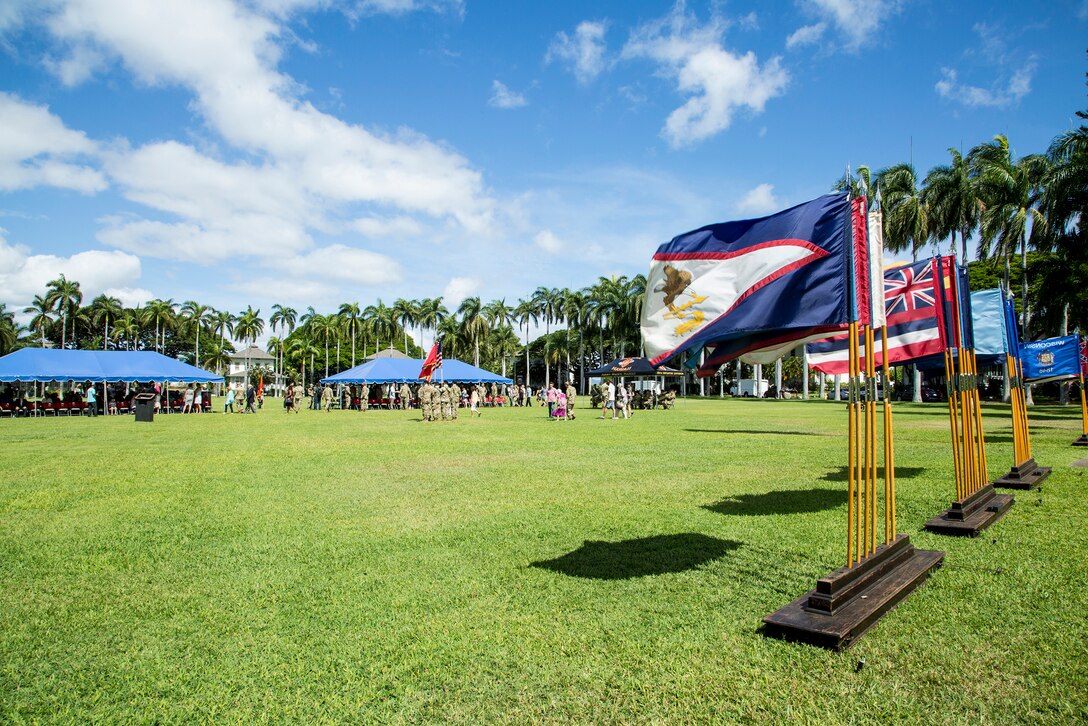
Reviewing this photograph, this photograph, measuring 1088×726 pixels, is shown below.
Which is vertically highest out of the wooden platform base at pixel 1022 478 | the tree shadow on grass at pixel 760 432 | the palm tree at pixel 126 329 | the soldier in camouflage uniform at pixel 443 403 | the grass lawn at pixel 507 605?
the palm tree at pixel 126 329

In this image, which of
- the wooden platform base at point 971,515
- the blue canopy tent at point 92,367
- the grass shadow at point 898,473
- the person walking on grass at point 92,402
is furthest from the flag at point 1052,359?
the person walking on grass at point 92,402

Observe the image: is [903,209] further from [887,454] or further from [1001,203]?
[887,454]

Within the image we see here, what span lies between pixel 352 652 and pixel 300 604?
110 cm

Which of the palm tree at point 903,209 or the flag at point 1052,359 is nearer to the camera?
the flag at point 1052,359

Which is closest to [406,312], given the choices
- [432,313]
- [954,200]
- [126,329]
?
[432,313]

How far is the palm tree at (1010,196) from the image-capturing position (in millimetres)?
36500

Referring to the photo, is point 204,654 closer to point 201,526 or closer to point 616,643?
point 616,643

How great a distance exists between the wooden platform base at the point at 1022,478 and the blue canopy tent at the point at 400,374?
1398 inches

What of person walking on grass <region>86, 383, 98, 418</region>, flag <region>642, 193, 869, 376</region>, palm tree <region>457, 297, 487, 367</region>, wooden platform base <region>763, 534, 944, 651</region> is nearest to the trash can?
person walking on grass <region>86, 383, 98, 418</region>

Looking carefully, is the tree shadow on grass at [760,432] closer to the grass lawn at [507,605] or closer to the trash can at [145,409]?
the grass lawn at [507,605]

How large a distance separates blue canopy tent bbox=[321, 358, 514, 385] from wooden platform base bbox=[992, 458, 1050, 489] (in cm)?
3550

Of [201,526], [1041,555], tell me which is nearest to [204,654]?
[201,526]

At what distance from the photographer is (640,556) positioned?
609 cm

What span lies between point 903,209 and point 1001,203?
6.76 meters
